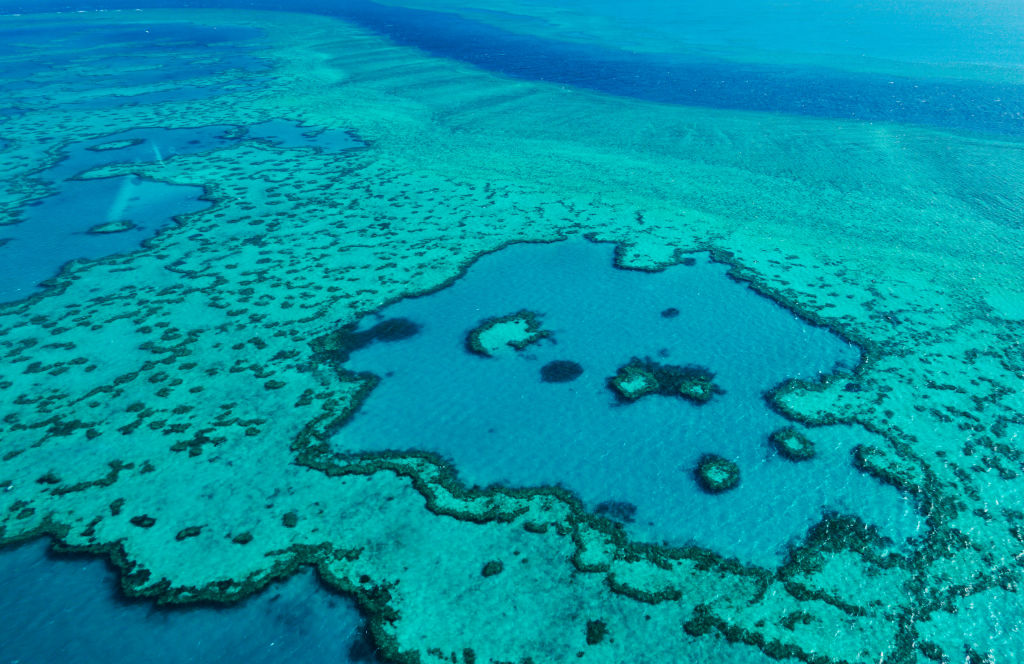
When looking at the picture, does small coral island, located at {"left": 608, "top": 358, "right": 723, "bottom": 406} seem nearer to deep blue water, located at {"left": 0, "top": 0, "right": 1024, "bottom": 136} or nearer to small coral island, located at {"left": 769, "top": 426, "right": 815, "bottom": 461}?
small coral island, located at {"left": 769, "top": 426, "right": 815, "bottom": 461}

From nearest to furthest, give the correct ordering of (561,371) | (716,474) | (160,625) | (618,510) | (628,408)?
(160,625)
(618,510)
(716,474)
(628,408)
(561,371)

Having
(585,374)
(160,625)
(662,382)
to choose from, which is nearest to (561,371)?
(585,374)

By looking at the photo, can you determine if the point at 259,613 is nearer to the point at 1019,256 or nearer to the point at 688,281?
the point at 688,281

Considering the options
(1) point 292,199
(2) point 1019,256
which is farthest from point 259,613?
(2) point 1019,256

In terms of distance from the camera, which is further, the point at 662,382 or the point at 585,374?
the point at 585,374

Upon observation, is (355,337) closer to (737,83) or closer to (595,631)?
(595,631)

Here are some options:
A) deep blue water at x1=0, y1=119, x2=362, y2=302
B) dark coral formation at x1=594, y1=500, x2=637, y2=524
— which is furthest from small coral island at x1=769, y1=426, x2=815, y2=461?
deep blue water at x1=0, y1=119, x2=362, y2=302

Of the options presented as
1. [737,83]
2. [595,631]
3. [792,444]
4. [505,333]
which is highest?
[737,83]
